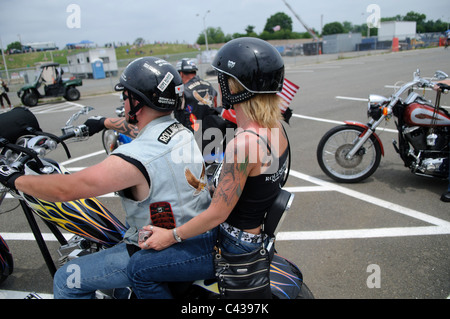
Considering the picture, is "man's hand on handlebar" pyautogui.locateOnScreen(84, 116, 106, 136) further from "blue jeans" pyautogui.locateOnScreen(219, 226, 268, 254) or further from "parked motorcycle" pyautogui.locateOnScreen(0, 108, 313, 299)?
"blue jeans" pyautogui.locateOnScreen(219, 226, 268, 254)

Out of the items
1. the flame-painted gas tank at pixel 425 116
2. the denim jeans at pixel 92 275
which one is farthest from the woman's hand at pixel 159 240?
the flame-painted gas tank at pixel 425 116

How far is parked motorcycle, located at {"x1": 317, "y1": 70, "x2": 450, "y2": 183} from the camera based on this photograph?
434 cm

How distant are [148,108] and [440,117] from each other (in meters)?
4.02

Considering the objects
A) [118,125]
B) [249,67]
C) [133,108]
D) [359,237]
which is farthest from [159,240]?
[359,237]

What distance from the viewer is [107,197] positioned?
4.93 metres

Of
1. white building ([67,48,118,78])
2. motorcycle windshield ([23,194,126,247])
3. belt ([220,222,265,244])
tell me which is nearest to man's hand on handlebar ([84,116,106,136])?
motorcycle windshield ([23,194,126,247])

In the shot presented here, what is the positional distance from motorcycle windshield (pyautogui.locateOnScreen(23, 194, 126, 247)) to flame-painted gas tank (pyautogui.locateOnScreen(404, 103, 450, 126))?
3.94 m

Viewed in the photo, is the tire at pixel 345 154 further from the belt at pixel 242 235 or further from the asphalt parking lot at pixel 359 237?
the belt at pixel 242 235

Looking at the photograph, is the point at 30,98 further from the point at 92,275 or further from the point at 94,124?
the point at 92,275

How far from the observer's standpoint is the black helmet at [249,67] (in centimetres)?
179

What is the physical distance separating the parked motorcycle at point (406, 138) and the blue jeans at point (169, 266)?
3463mm

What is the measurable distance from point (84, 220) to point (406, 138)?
163 inches

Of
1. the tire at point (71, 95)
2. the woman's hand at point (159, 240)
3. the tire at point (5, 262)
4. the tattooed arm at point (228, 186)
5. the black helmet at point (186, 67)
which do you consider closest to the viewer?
the tattooed arm at point (228, 186)

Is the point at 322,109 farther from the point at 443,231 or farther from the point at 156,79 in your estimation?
the point at 156,79
